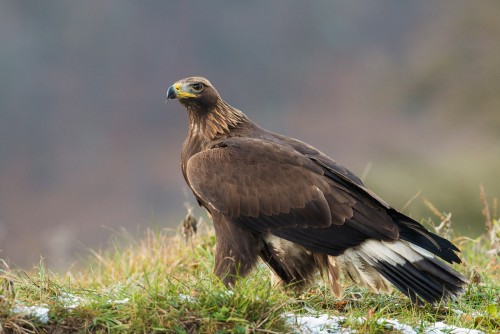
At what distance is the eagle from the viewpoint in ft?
18.9

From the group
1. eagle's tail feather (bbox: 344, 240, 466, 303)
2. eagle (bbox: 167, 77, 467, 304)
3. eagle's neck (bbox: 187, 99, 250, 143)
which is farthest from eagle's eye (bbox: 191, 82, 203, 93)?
eagle's tail feather (bbox: 344, 240, 466, 303)

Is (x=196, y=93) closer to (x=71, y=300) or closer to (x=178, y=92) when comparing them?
(x=178, y=92)

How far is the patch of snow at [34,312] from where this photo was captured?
4.70 metres

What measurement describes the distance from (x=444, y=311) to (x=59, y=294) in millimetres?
2625

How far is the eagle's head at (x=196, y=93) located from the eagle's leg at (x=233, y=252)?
1.13m

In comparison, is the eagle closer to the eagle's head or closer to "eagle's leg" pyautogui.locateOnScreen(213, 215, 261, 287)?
"eagle's leg" pyautogui.locateOnScreen(213, 215, 261, 287)

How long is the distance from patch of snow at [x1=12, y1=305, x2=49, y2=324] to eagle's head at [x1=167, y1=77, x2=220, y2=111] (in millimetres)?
2369

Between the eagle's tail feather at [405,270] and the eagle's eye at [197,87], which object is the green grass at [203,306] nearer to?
the eagle's tail feather at [405,270]

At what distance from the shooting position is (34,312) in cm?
474

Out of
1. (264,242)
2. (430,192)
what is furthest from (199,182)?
(430,192)

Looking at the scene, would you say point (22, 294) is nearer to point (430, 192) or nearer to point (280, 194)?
point (280, 194)

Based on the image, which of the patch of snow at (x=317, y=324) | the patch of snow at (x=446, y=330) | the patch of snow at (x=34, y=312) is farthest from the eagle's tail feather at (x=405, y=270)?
the patch of snow at (x=34, y=312)

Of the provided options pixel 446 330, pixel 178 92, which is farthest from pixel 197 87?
pixel 446 330

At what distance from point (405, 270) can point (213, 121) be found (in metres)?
1.98
